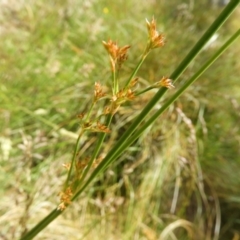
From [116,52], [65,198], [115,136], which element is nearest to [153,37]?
[116,52]

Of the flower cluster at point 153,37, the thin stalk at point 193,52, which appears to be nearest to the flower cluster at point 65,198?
the thin stalk at point 193,52

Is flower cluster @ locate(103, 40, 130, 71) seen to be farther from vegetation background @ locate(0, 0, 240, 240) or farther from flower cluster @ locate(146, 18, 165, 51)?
vegetation background @ locate(0, 0, 240, 240)

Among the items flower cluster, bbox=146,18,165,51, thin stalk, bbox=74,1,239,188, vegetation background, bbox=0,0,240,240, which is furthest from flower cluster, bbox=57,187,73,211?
vegetation background, bbox=0,0,240,240

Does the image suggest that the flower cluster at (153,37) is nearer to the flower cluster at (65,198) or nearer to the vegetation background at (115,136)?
the flower cluster at (65,198)

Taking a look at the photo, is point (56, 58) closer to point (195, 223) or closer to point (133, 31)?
point (133, 31)

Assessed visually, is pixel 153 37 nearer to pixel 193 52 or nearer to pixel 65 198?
pixel 193 52

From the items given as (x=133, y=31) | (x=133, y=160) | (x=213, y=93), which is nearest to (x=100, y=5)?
(x=133, y=31)

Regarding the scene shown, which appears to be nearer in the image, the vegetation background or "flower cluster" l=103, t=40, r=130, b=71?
"flower cluster" l=103, t=40, r=130, b=71

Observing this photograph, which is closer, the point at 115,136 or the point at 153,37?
the point at 153,37
